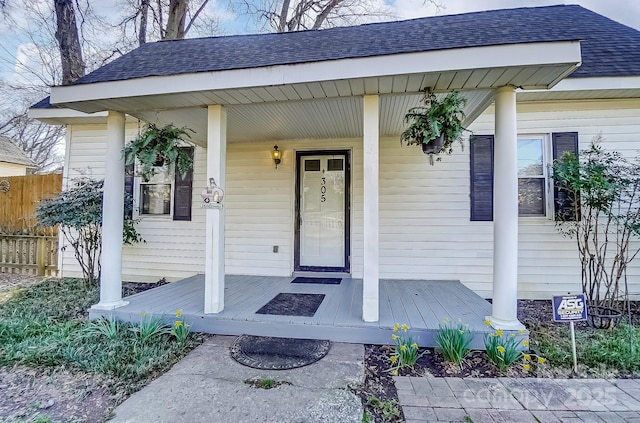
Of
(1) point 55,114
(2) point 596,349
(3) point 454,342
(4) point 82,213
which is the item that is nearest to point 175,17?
(1) point 55,114

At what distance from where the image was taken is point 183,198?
5309mm

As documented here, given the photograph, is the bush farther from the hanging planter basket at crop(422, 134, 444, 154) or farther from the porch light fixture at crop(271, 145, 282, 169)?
the hanging planter basket at crop(422, 134, 444, 154)

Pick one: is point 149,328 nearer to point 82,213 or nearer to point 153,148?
point 153,148

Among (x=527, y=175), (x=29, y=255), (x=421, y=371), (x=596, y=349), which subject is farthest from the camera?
(x=29, y=255)

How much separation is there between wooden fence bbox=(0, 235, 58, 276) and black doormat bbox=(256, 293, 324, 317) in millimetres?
4769

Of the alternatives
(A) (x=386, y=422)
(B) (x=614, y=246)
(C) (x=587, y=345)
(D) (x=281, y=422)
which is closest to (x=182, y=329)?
(D) (x=281, y=422)

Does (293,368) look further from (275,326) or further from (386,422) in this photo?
(386,422)

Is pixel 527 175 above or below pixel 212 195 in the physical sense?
above

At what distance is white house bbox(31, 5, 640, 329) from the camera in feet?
9.19

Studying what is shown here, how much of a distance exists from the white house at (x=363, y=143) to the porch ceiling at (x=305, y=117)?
4cm

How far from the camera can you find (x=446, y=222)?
467 centimetres

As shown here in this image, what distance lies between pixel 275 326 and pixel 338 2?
33.6 feet

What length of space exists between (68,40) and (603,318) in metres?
11.4

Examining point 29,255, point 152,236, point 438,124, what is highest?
point 438,124
